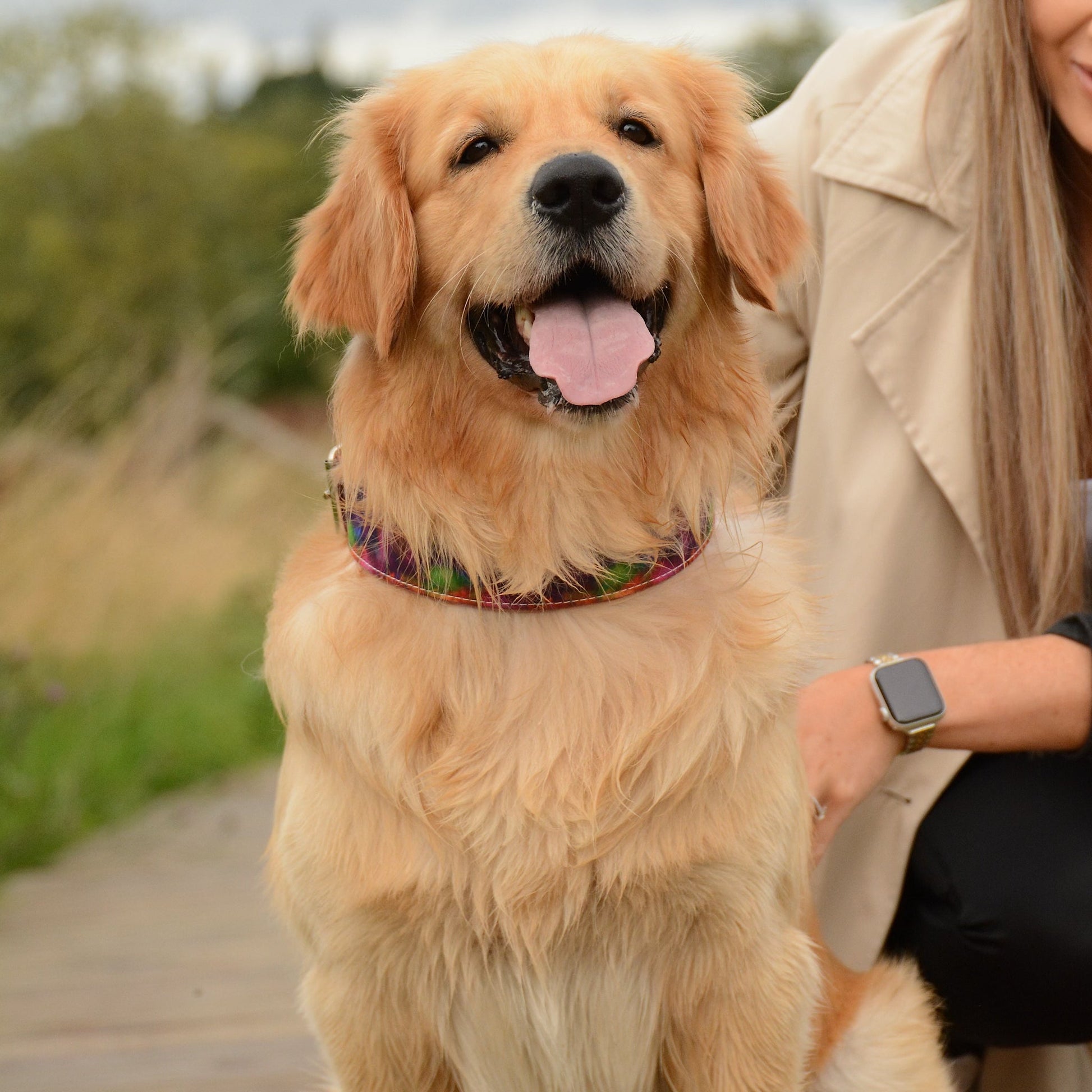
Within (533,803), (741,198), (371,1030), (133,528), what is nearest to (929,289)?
(741,198)

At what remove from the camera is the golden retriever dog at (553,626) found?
6.48ft

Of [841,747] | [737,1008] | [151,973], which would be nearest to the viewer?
[737,1008]

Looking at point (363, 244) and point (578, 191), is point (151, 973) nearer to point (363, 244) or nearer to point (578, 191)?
point (363, 244)

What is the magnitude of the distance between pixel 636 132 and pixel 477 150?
258 mm

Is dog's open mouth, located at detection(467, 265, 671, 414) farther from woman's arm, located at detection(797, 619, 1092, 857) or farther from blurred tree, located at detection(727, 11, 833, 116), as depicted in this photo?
blurred tree, located at detection(727, 11, 833, 116)

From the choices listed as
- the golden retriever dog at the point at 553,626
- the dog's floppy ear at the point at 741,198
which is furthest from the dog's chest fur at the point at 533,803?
the dog's floppy ear at the point at 741,198

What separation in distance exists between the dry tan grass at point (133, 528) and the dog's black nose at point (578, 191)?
3680 mm

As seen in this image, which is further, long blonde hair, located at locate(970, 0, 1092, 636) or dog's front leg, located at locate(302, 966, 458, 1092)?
long blonde hair, located at locate(970, 0, 1092, 636)

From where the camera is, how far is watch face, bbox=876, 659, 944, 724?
239 cm

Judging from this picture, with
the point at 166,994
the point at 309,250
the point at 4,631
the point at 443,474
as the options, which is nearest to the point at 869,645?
the point at 443,474

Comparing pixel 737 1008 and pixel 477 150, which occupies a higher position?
pixel 477 150

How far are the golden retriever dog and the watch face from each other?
289 millimetres

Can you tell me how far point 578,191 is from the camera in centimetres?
205

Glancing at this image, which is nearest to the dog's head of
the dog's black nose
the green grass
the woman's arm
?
the dog's black nose
